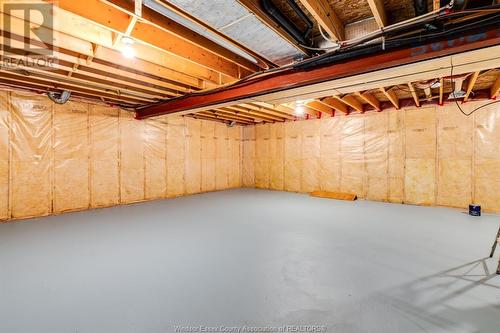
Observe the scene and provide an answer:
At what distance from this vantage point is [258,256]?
251 cm

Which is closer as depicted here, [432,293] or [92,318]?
[92,318]

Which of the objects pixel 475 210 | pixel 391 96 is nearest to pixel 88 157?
pixel 391 96

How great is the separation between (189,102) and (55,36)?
79.2 inches

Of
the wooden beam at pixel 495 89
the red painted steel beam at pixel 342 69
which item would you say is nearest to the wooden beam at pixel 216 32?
the red painted steel beam at pixel 342 69

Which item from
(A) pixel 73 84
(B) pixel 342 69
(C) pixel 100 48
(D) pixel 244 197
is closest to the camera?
(B) pixel 342 69

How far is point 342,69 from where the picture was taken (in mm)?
2383

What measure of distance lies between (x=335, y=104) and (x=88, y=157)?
18.4ft

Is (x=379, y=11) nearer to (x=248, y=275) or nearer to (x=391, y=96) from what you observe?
(x=248, y=275)

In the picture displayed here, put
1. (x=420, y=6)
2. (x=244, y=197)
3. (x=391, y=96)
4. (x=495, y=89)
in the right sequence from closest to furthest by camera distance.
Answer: (x=420, y=6) < (x=495, y=89) < (x=391, y=96) < (x=244, y=197)

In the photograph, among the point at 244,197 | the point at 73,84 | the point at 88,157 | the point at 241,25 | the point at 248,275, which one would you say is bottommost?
the point at 248,275

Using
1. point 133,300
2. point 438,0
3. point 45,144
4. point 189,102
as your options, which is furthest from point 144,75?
point 438,0

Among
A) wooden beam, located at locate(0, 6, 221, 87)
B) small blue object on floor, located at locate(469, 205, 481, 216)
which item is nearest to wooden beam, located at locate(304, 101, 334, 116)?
wooden beam, located at locate(0, 6, 221, 87)

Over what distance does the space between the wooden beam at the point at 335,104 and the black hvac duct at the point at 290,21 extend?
276 cm

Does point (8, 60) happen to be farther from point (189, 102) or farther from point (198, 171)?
point (198, 171)
